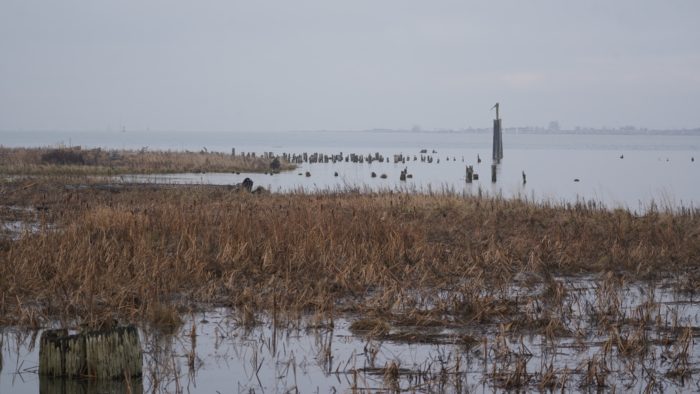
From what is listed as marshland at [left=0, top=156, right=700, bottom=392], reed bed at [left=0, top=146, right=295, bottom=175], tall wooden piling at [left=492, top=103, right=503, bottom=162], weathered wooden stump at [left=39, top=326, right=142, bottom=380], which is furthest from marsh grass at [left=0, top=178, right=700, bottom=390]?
tall wooden piling at [left=492, top=103, right=503, bottom=162]

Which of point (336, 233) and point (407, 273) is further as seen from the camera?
point (336, 233)

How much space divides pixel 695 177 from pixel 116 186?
4708 cm

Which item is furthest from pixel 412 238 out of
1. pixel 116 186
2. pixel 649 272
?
pixel 116 186

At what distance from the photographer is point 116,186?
1270 inches

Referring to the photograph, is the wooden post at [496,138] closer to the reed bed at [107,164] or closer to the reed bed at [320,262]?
the reed bed at [107,164]

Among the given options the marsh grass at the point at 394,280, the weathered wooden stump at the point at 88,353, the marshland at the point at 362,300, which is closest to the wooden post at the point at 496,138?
the marsh grass at the point at 394,280

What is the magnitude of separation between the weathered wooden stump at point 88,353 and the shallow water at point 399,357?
9.5 inches

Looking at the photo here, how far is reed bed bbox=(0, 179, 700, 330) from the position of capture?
1114 cm

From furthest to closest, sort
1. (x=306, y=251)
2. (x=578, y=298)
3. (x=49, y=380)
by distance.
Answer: (x=306, y=251), (x=578, y=298), (x=49, y=380)

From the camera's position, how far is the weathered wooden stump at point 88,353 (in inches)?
315

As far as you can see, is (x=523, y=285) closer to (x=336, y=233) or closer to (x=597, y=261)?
(x=597, y=261)

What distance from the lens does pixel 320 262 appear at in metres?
13.7

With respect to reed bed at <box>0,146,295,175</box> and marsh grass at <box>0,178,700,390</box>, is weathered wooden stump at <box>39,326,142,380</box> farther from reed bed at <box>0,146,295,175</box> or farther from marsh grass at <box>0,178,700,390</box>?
reed bed at <box>0,146,295,175</box>

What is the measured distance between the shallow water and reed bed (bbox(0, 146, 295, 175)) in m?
35.3
